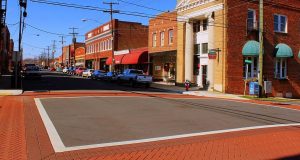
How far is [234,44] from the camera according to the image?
32938mm

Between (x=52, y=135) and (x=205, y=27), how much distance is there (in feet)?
91.8

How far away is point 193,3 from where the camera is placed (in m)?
37.1

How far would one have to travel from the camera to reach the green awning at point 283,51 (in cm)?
3462

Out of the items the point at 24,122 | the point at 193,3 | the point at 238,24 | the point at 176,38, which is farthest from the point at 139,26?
the point at 24,122

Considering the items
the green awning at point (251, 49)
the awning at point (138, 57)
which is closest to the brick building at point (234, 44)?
the green awning at point (251, 49)

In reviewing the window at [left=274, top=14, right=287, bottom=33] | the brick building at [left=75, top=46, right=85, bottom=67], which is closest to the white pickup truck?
the window at [left=274, top=14, right=287, bottom=33]

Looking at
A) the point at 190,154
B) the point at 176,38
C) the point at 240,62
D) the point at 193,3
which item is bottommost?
the point at 190,154

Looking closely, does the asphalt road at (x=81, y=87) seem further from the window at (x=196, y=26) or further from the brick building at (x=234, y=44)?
the window at (x=196, y=26)

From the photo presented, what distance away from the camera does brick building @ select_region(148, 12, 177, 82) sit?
42812 mm

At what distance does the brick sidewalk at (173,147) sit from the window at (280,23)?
82.8 feet

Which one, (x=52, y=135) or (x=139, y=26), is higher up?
(x=139, y=26)

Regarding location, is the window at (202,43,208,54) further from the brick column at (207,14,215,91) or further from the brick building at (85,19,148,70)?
the brick building at (85,19,148,70)

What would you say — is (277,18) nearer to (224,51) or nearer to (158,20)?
(224,51)

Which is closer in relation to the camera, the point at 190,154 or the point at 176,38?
the point at 190,154
